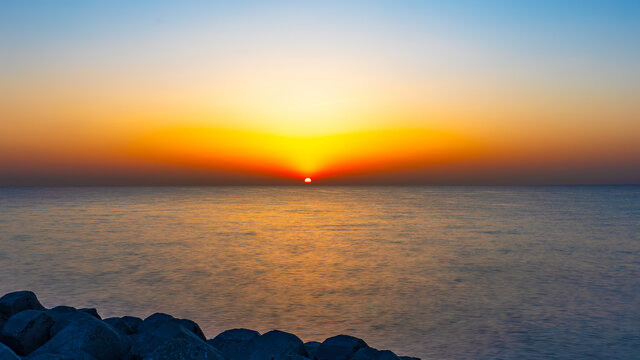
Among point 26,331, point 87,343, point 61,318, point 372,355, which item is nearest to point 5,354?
point 87,343

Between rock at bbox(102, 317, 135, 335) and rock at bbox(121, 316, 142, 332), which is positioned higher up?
rock at bbox(102, 317, 135, 335)

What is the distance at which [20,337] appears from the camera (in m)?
5.81

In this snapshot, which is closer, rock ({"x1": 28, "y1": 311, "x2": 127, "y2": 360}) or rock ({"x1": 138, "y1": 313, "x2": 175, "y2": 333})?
rock ({"x1": 28, "y1": 311, "x2": 127, "y2": 360})

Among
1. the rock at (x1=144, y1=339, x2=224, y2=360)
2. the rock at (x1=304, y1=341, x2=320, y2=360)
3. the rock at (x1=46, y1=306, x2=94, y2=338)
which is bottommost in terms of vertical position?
the rock at (x1=304, y1=341, x2=320, y2=360)

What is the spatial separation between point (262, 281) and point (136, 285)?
307 centimetres

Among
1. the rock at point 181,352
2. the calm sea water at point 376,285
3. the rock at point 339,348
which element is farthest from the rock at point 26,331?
the rock at point 339,348

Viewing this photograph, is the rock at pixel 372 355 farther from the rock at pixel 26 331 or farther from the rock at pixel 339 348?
the rock at pixel 26 331

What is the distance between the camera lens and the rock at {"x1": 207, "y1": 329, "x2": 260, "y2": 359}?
223 inches

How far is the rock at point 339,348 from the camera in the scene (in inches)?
229

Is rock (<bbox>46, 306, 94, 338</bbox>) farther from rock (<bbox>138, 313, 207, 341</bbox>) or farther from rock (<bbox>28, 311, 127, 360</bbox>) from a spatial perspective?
rock (<bbox>138, 313, 207, 341</bbox>)

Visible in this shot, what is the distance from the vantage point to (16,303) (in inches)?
284

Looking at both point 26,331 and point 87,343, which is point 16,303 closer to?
point 26,331

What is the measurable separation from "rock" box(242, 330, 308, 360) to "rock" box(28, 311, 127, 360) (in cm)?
134

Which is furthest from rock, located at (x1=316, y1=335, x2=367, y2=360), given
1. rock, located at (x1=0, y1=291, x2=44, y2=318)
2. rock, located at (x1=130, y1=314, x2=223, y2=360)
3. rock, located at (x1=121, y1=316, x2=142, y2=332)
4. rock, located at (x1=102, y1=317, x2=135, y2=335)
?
rock, located at (x1=0, y1=291, x2=44, y2=318)
